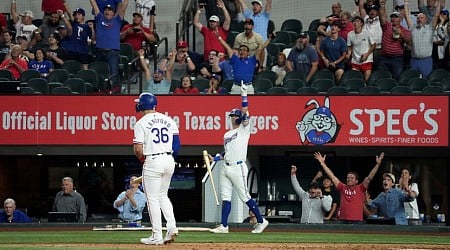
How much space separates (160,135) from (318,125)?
23.6ft

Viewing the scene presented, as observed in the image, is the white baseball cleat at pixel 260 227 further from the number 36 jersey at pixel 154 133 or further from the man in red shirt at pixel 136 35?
the man in red shirt at pixel 136 35

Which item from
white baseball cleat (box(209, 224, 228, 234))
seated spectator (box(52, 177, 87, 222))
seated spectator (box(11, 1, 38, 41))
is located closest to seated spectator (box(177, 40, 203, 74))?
seated spectator (box(11, 1, 38, 41))

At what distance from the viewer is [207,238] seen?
14758 mm

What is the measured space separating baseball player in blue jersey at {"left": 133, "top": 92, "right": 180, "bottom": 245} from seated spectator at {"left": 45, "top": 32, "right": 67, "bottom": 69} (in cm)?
912

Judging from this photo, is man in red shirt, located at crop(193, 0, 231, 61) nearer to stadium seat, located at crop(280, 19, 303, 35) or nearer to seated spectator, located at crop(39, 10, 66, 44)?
stadium seat, located at crop(280, 19, 303, 35)

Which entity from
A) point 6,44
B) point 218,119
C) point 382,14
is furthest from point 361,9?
point 6,44

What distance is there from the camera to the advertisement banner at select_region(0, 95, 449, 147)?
1942 centimetres

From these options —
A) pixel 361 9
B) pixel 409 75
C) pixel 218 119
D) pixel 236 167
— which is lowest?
pixel 236 167

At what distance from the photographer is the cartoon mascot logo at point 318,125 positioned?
19.5m

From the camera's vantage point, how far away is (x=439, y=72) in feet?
67.9

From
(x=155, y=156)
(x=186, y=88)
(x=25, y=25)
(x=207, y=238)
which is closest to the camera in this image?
(x=155, y=156)

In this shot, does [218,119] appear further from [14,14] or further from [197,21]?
[14,14]

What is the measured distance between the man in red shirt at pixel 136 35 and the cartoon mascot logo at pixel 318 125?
13.7 ft

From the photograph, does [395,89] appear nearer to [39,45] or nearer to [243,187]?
[243,187]
